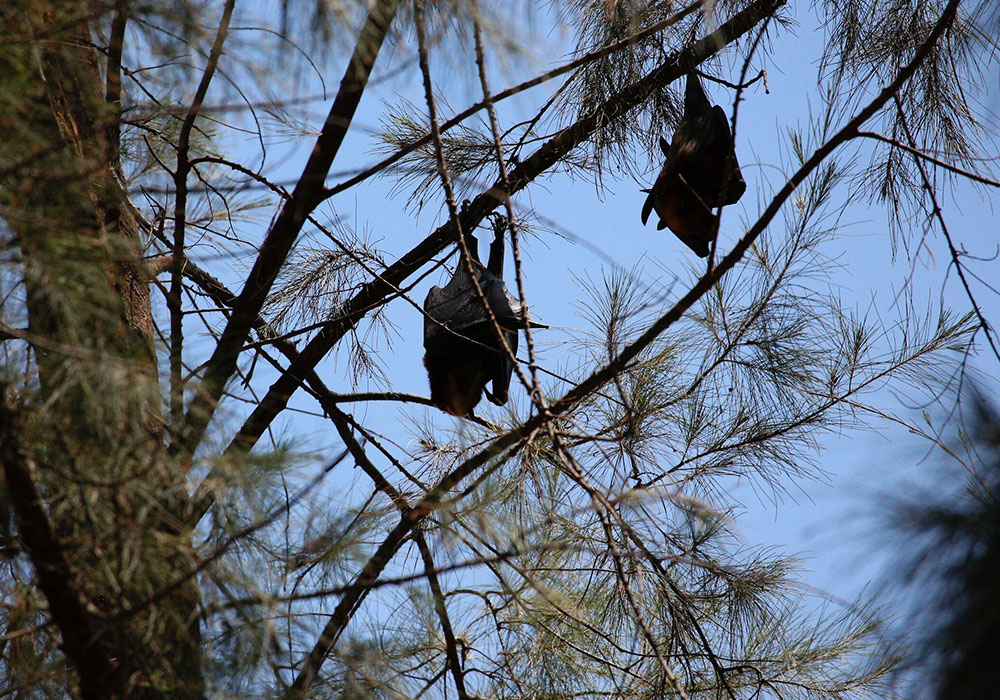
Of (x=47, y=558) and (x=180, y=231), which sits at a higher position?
(x=180, y=231)

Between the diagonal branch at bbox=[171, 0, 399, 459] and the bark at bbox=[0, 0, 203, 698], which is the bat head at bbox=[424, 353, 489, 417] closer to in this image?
the diagonal branch at bbox=[171, 0, 399, 459]

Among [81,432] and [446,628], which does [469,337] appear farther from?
[81,432]

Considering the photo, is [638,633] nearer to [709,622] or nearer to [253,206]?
[709,622]

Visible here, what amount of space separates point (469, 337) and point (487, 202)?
48 centimetres

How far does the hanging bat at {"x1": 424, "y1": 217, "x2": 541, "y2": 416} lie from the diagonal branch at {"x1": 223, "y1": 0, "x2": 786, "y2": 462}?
239 mm

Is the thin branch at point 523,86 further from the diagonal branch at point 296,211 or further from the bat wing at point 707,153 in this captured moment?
the bat wing at point 707,153

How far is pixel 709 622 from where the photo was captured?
2.69 m

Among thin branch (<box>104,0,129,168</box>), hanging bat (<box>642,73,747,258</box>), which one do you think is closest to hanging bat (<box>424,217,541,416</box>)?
hanging bat (<box>642,73,747,258</box>)

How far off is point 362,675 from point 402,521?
1.73ft

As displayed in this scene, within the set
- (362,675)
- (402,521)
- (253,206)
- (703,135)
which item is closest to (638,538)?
(402,521)

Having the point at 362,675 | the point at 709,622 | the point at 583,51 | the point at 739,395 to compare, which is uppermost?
the point at 583,51

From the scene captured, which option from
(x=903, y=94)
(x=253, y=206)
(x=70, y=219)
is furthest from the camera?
(x=253, y=206)

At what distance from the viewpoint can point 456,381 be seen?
121 inches

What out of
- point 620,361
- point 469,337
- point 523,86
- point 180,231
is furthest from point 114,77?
point 620,361
